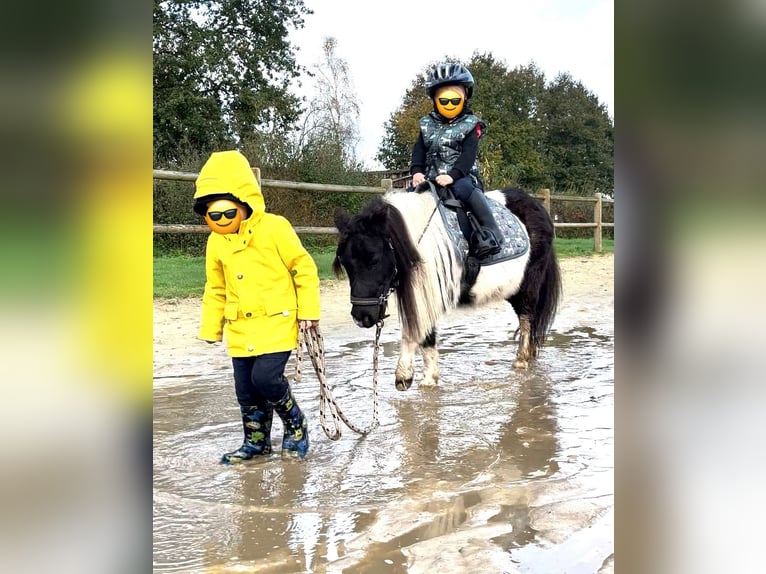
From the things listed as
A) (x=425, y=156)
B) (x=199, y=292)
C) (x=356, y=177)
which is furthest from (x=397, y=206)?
(x=356, y=177)

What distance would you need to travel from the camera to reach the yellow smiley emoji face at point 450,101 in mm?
3920

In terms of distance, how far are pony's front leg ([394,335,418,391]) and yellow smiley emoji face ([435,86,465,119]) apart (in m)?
1.43

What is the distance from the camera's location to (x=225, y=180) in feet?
7.96

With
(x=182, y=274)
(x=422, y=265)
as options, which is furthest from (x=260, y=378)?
(x=182, y=274)

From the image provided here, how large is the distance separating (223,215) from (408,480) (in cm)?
126

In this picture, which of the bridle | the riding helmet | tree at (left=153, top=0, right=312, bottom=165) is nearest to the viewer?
the bridle

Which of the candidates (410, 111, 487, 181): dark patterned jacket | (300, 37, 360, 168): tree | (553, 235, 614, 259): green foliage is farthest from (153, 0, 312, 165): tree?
(410, 111, 487, 181): dark patterned jacket

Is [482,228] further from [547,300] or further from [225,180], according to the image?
[225,180]

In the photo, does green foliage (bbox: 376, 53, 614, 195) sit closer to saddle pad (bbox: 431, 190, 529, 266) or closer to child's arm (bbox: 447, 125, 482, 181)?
Result: saddle pad (bbox: 431, 190, 529, 266)

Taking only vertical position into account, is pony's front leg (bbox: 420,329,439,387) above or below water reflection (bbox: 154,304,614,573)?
above

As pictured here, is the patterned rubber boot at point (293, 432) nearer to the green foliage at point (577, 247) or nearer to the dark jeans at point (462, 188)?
the dark jeans at point (462, 188)

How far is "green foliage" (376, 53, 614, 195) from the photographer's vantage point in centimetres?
1544
